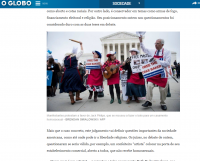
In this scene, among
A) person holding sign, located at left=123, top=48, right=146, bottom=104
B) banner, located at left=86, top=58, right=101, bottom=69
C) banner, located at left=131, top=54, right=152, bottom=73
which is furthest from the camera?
banner, located at left=86, top=58, right=101, bottom=69

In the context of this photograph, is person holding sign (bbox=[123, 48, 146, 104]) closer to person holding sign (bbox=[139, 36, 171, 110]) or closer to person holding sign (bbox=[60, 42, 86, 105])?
person holding sign (bbox=[139, 36, 171, 110])

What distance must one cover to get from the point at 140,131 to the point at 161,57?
1618 millimetres

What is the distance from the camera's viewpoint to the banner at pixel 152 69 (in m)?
2.75

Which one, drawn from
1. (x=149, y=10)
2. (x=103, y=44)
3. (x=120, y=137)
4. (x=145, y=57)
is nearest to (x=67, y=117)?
(x=120, y=137)

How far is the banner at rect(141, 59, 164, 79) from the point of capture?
275 cm

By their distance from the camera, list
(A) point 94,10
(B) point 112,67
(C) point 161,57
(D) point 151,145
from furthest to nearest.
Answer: (B) point 112,67 < (C) point 161,57 < (A) point 94,10 < (D) point 151,145

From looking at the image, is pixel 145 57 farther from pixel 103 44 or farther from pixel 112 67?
pixel 103 44

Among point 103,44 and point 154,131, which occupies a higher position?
point 103,44

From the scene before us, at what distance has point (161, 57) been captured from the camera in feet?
8.98

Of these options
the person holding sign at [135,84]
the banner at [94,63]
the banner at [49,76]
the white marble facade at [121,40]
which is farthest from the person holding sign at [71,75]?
the white marble facade at [121,40]

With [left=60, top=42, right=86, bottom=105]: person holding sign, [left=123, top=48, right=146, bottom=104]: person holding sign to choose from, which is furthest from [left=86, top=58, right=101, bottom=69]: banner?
[left=123, top=48, right=146, bottom=104]: person holding sign

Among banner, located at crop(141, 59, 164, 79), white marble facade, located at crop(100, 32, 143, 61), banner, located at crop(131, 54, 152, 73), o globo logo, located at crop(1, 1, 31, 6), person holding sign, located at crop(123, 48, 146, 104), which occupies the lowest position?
person holding sign, located at crop(123, 48, 146, 104)

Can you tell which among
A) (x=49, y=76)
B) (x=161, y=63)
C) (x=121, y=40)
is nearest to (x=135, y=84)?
(x=161, y=63)

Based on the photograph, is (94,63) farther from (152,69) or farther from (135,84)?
(152,69)
